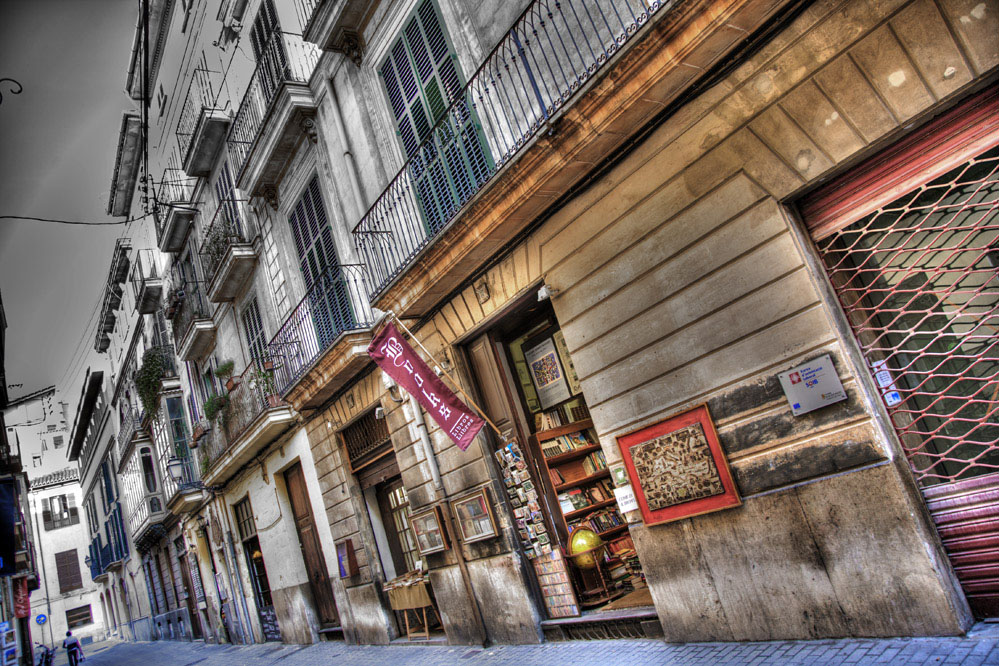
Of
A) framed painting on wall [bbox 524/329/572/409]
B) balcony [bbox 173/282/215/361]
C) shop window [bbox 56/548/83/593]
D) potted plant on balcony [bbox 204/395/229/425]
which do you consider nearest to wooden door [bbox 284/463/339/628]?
potted plant on balcony [bbox 204/395/229/425]

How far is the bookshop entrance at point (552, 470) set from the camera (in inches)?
303

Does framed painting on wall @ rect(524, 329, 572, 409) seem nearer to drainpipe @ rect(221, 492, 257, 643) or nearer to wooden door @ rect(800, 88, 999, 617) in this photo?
wooden door @ rect(800, 88, 999, 617)

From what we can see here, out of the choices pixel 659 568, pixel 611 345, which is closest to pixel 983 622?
pixel 659 568

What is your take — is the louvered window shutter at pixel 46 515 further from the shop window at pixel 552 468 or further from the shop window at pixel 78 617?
the shop window at pixel 552 468

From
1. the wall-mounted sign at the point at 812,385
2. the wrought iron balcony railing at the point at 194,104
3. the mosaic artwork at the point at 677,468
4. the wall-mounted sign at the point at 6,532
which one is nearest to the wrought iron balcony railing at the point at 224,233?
the wrought iron balcony railing at the point at 194,104

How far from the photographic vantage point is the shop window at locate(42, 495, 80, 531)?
51531mm

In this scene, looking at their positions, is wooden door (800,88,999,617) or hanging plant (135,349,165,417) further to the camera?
hanging plant (135,349,165,417)

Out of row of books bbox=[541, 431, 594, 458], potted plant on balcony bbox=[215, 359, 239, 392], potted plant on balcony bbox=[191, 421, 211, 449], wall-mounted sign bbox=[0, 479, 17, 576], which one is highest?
potted plant on balcony bbox=[215, 359, 239, 392]

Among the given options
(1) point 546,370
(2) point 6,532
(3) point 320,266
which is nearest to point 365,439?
(3) point 320,266

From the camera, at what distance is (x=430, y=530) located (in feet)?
31.2

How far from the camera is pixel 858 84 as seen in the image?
14.8 feet

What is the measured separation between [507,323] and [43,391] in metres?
30.8

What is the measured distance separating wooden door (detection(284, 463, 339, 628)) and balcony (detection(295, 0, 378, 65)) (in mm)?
8360

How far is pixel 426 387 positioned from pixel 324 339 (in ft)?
13.6
